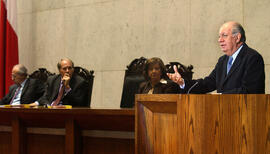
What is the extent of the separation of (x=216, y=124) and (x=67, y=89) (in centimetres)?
326

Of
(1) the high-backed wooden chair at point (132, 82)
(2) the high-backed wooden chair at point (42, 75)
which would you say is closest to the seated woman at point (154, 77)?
(1) the high-backed wooden chair at point (132, 82)

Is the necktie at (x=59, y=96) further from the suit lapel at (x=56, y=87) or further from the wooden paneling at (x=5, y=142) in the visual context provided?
the wooden paneling at (x=5, y=142)

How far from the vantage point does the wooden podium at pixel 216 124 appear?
1168 millimetres

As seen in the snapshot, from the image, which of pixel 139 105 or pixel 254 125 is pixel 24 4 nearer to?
pixel 139 105

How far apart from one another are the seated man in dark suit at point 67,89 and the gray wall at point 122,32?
976 mm

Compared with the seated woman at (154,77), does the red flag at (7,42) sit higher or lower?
higher

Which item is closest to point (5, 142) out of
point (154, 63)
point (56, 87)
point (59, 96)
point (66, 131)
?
point (66, 131)

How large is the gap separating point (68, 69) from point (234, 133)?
11.5 feet

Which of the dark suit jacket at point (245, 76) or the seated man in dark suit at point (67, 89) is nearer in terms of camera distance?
the dark suit jacket at point (245, 76)

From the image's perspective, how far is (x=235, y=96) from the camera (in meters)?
1.21

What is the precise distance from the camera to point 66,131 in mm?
2762

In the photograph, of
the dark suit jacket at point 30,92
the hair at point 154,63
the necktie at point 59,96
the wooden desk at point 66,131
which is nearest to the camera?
the wooden desk at point 66,131

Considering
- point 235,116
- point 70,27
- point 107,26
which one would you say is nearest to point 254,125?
point 235,116

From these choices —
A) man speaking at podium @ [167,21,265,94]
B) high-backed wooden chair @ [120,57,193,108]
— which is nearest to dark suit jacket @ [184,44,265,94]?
man speaking at podium @ [167,21,265,94]
